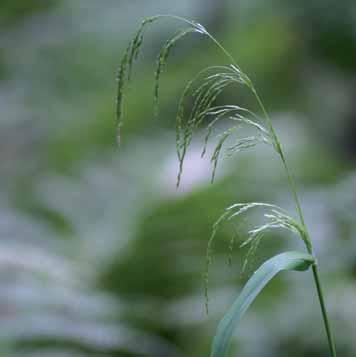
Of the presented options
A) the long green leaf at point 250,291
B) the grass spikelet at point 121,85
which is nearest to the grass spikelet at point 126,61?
the grass spikelet at point 121,85

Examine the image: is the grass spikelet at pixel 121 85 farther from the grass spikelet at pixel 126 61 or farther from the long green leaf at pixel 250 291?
the long green leaf at pixel 250 291

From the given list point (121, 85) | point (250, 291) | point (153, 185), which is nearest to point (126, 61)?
point (121, 85)

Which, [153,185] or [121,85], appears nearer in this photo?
[121,85]

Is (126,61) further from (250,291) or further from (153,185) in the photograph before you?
(153,185)

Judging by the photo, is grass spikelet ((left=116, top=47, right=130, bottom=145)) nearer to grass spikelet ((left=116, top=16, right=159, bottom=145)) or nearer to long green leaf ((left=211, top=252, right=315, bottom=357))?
grass spikelet ((left=116, top=16, right=159, bottom=145))

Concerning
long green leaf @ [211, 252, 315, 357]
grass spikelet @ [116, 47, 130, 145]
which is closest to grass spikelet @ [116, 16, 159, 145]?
grass spikelet @ [116, 47, 130, 145]

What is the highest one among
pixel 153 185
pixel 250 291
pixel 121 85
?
pixel 121 85

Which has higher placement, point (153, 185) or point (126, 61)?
point (126, 61)
